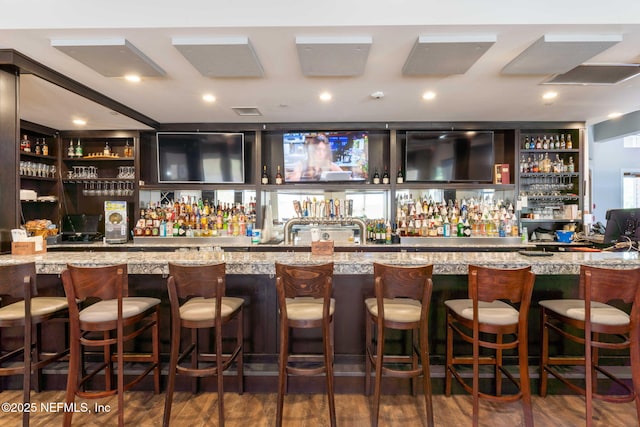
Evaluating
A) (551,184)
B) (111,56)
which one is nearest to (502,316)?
(111,56)

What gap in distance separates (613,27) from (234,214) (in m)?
4.64

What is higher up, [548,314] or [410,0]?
[410,0]

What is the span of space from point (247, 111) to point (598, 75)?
3675 mm

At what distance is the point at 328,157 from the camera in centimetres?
516

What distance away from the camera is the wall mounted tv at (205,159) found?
203 inches

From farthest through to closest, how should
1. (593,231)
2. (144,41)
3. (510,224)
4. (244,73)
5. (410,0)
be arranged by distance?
1. (593,231)
2. (510,224)
3. (244,73)
4. (144,41)
5. (410,0)

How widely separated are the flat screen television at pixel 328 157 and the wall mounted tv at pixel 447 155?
28.2 inches

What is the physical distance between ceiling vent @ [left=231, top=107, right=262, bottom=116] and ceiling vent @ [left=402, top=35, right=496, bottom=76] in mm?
2058

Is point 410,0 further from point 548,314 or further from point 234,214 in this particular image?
point 234,214

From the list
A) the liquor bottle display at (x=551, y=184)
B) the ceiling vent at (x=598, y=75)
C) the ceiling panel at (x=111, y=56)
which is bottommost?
the liquor bottle display at (x=551, y=184)

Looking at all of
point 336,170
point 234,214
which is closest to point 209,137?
point 234,214

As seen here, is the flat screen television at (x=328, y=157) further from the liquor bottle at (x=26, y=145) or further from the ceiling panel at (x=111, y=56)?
the liquor bottle at (x=26, y=145)

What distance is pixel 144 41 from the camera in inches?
98.3

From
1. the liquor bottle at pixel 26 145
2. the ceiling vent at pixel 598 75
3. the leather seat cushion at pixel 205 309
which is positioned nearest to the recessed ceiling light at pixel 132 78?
the leather seat cushion at pixel 205 309
